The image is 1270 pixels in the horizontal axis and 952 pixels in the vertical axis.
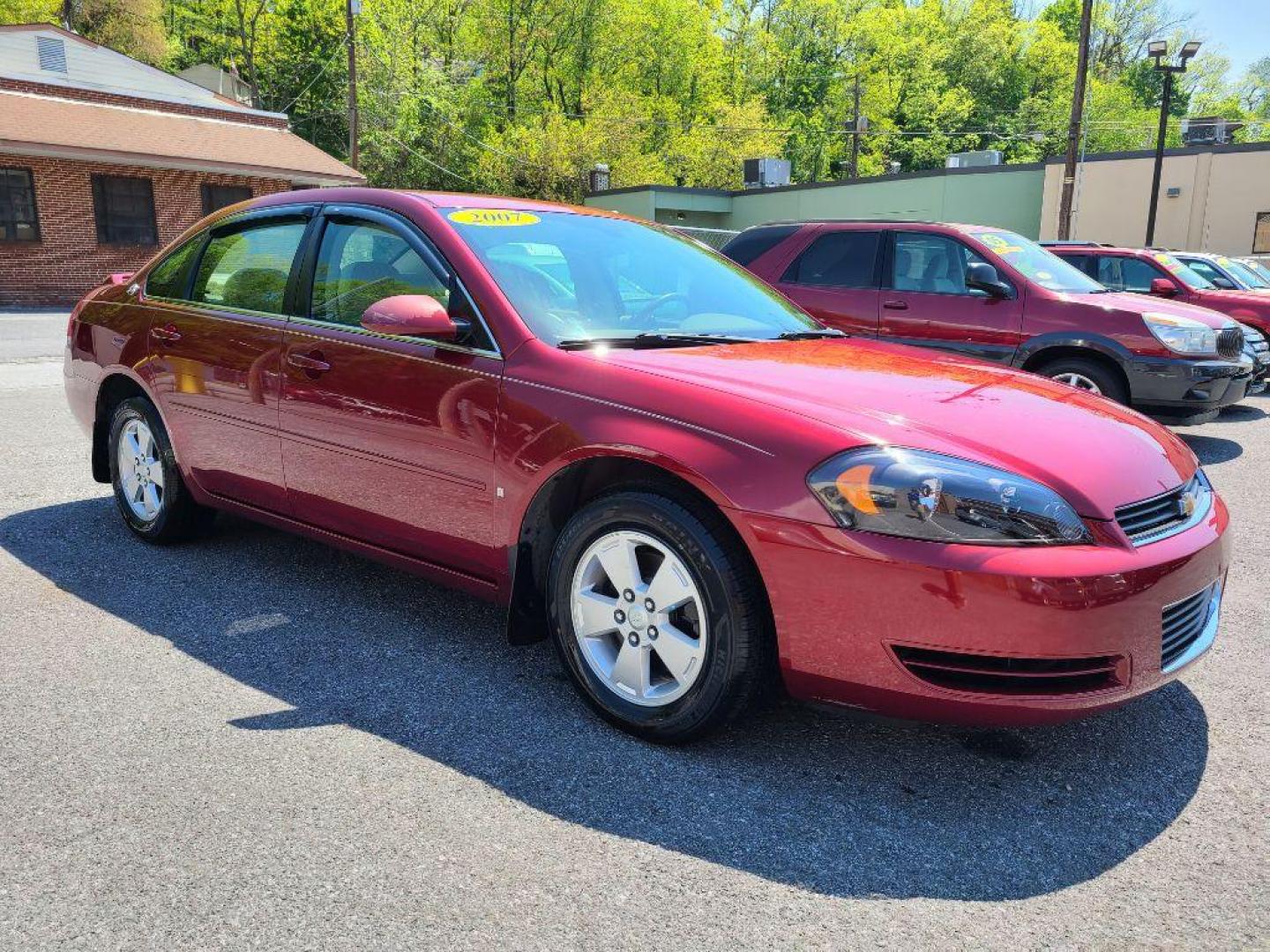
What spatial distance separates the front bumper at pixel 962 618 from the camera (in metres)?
2.40

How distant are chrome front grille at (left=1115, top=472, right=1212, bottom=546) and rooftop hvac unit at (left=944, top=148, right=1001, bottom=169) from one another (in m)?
30.5

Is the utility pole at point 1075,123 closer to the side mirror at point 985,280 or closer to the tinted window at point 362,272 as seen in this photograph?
the side mirror at point 985,280

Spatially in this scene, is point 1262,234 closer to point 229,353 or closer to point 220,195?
point 220,195

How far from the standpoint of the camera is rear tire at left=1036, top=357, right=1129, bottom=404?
7.74m

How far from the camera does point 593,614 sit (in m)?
2.98

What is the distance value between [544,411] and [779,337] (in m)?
1.09

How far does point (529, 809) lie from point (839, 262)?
6798mm

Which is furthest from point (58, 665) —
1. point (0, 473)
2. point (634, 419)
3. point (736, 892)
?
point (0, 473)

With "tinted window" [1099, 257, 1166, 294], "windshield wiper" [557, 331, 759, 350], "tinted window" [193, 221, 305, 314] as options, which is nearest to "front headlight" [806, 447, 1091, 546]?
"windshield wiper" [557, 331, 759, 350]

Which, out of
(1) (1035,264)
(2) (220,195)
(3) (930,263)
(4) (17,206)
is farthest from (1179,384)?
(2) (220,195)

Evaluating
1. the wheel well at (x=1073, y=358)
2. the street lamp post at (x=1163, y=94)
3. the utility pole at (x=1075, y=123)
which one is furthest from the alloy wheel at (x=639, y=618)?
the street lamp post at (x=1163, y=94)

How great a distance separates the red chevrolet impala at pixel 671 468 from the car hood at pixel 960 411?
1 centimetres

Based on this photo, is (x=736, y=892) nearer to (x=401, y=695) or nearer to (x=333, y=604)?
(x=401, y=695)

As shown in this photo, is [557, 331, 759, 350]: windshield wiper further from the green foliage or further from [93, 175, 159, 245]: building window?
the green foliage
